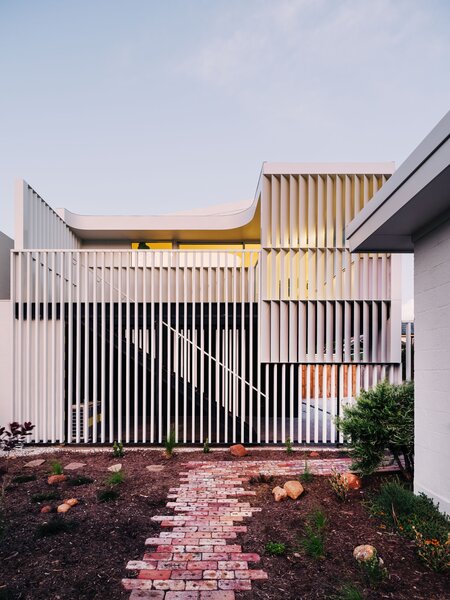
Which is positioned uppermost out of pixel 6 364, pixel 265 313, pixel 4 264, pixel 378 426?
pixel 4 264

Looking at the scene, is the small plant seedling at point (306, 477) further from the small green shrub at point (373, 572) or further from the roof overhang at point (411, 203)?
the roof overhang at point (411, 203)

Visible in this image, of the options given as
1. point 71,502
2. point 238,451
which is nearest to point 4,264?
point 71,502

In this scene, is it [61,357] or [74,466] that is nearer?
[74,466]

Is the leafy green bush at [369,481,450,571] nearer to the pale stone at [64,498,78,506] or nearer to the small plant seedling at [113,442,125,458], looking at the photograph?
the pale stone at [64,498,78,506]

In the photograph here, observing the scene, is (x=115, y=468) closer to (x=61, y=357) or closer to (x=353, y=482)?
(x=61, y=357)

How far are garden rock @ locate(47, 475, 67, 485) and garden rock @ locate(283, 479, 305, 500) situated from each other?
288 centimetres

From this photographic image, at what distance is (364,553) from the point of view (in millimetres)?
3477

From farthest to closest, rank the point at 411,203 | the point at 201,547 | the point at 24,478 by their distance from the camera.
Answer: the point at 24,478 → the point at 411,203 → the point at 201,547

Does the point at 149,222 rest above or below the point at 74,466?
above

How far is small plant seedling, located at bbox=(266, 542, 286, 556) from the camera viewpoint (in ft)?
12.0

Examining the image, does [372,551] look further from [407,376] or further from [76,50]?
[76,50]

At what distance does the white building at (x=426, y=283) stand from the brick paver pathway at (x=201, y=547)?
6.24 ft

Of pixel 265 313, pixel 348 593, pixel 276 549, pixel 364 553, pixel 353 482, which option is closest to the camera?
pixel 348 593

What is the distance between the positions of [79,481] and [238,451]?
2.58 meters
